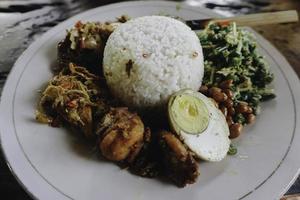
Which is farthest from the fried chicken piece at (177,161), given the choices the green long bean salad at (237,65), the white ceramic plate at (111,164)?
the green long bean salad at (237,65)

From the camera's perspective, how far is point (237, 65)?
289 centimetres

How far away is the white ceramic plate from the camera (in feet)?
7.17

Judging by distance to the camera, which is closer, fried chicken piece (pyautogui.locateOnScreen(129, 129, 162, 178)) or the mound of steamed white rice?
fried chicken piece (pyautogui.locateOnScreen(129, 129, 162, 178))

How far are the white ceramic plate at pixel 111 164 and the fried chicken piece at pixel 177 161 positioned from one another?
52 millimetres

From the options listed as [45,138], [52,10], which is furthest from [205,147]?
[52,10]

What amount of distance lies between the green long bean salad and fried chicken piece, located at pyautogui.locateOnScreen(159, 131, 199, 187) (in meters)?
0.68

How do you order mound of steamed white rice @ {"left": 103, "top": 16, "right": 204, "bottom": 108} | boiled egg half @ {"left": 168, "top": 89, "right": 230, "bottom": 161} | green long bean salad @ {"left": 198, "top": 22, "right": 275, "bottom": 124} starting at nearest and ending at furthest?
boiled egg half @ {"left": 168, "top": 89, "right": 230, "bottom": 161}
mound of steamed white rice @ {"left": 103, "top": 16, "right": 204, "bottom": 108}
green long bean salad @ {"left": 198, "top": 22, "right": 275, "bottom": 124}

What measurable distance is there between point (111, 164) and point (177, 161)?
371mm

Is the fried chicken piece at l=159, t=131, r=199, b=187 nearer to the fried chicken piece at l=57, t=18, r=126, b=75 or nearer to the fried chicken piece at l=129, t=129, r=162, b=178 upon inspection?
the fried chicken piece at l=129, t=129, r=162, b=178

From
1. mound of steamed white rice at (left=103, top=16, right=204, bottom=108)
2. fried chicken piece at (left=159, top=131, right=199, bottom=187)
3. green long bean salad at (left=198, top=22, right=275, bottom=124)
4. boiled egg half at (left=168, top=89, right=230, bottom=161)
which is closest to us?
fried chicken piece at (left=159, top=131, right=199, bottom=187)

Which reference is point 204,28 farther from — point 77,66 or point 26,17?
point 26,17

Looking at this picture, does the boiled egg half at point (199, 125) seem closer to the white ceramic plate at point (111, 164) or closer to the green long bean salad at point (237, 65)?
the white ceramic plate at point (111, 164)

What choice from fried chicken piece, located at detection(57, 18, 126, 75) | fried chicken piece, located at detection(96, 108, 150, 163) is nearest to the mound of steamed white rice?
fried chicken piece, located at detection(57, 18, 126, 75)

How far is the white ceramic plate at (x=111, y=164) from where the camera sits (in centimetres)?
219
